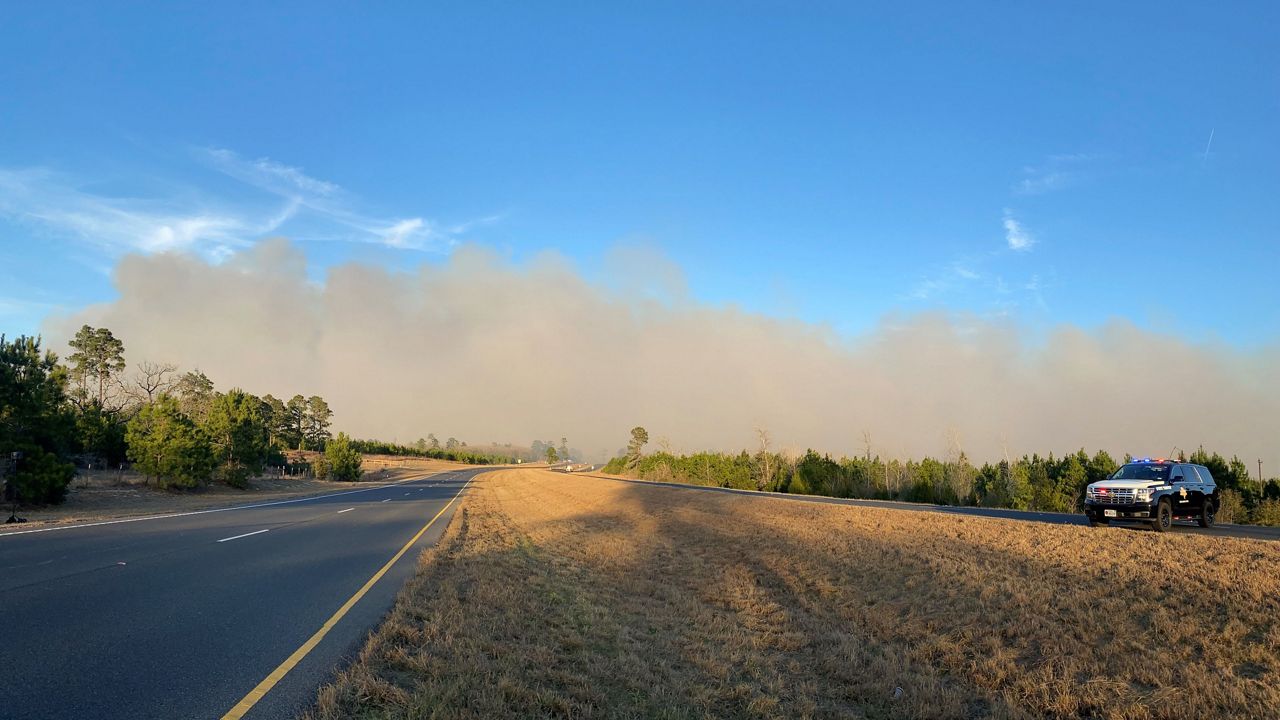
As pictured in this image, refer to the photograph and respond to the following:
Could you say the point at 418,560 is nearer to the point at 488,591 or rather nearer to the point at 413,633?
the point at 488,591

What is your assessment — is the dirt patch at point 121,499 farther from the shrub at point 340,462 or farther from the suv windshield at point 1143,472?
the suv windshield at point 1143,472

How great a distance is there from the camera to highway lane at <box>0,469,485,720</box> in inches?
213

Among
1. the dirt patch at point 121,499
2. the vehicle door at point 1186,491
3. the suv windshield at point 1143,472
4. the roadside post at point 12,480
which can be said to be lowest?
the dirt patch at point 121,499

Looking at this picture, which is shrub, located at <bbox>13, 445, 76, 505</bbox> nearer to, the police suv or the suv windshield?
the police suv

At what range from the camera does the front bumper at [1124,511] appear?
50.3ft

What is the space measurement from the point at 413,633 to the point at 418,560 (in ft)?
22.2

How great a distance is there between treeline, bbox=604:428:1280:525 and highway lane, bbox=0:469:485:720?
2985 cm

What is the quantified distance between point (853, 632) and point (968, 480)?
30.3 meters

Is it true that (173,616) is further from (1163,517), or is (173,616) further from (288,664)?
(1163,517)

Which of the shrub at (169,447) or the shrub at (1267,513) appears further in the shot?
the shrub at (169,447)

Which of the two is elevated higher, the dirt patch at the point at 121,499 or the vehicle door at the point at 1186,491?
the vehicle door at the point at 1186,491

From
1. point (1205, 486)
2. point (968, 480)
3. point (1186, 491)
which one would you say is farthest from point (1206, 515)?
point (968, 480)

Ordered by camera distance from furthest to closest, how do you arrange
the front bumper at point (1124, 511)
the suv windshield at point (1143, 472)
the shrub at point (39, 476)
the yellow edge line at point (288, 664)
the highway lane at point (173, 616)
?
the shrub at point (39, 476) < the suv windshield at point (1143, 472) < the front bumper at point (1124, 511) < the highway lane at point (173, 616) < the yellow edge line at point (288, 664)

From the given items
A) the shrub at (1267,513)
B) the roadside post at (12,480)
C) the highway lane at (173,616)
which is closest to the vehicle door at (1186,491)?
the shrub at (1267,513)
